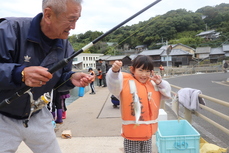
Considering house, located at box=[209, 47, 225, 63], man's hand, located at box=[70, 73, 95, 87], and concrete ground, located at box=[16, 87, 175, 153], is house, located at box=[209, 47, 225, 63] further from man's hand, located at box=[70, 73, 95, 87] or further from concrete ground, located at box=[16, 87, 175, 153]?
man's hand, located at box=[70, 73, 95, 87]

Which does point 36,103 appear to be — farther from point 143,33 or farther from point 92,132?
point 92,132

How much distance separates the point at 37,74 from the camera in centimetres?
111

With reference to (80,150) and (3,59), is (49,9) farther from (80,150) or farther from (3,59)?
(80,150)

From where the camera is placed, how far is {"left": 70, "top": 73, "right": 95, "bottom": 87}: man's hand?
63.0 inches

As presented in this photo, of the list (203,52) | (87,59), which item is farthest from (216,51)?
(87,59)

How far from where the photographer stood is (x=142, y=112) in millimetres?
2328

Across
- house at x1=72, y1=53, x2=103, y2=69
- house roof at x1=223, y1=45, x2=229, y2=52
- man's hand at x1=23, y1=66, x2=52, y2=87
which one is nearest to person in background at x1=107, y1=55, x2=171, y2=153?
man's hand at x1=23, y1=66, x2=52, y2=87

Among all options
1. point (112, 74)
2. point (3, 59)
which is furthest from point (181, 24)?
point (3, 59)

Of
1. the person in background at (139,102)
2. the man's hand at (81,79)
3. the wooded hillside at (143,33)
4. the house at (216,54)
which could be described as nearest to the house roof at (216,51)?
the house at (216,54)

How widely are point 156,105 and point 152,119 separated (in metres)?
0.19

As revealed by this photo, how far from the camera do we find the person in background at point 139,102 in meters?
2.27

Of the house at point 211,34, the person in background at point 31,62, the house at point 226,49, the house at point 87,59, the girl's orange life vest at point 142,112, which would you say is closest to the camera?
the person in background at point 31,62

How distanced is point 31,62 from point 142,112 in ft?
4.74

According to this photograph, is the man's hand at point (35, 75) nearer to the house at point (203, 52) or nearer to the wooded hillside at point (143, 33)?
the wooded hillside at point (143, 33)
